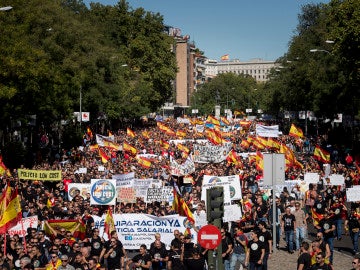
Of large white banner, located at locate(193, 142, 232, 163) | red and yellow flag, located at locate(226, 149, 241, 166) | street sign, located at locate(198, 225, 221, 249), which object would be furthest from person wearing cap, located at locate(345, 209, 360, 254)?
red and yellow flag, located at locate(226, 149, 241, 166)

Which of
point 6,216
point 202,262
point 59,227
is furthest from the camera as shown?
point 59,227

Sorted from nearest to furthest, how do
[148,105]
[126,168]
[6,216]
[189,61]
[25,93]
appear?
[6,216]
[126,168]
[25,93]
[148,105]
[189,61]

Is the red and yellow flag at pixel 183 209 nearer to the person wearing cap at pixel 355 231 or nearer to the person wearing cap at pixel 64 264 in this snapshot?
the person wearing cap at pixel 355 231

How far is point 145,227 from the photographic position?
59.4 feet

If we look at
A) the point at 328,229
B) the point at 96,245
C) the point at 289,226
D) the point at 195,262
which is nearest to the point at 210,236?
the point at 195,262

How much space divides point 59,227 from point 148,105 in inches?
2819

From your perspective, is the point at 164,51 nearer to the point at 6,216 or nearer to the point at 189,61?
the point at 6,216

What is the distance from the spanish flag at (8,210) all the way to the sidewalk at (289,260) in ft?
19.0

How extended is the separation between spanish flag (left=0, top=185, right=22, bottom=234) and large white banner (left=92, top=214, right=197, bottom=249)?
3.07m

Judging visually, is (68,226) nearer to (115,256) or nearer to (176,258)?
(115,256)

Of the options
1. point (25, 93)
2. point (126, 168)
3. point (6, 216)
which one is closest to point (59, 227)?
point (6, 216)

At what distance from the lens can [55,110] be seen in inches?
1907

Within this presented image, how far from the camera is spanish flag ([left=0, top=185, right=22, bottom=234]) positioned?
15.6 metres

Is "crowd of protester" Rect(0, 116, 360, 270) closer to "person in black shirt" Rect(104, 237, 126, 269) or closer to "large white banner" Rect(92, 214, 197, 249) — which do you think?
"person in black shirt" Rect(104, 237, 126, 269)
